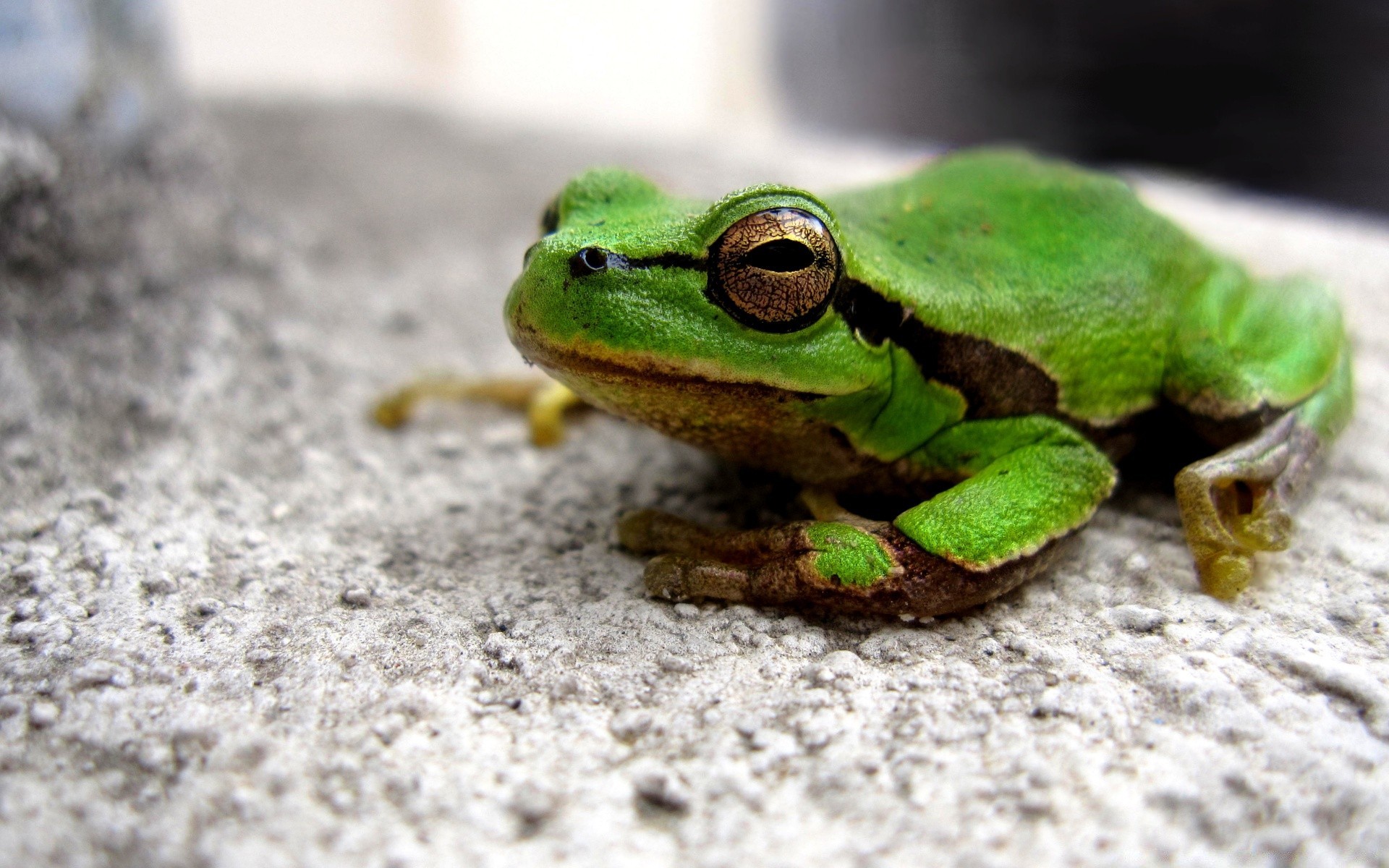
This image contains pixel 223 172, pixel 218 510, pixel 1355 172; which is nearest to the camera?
pixel 218 510

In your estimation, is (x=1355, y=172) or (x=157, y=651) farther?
(x=1355, y=172)

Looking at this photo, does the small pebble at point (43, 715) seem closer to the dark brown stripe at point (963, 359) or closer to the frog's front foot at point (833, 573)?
the frog's front foot at point (833, 573)

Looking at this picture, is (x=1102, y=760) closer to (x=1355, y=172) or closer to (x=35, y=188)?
(x=35, y=188)

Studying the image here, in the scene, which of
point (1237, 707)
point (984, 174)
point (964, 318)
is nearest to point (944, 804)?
point (1237, 707)

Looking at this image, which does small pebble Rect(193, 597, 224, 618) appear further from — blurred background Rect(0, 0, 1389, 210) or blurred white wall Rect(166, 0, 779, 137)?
blurred white wall Rect(166, 0, 779, 137)

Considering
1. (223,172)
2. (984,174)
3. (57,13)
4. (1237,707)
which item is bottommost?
(1237,707)

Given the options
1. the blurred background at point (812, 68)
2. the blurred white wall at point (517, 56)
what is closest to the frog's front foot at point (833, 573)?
the blurred background at point (812, 68)

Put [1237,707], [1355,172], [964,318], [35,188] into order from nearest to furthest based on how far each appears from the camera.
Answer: [1237,707]
[964,318]
[35,188]
[1355,172]

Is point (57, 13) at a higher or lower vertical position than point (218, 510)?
higher
